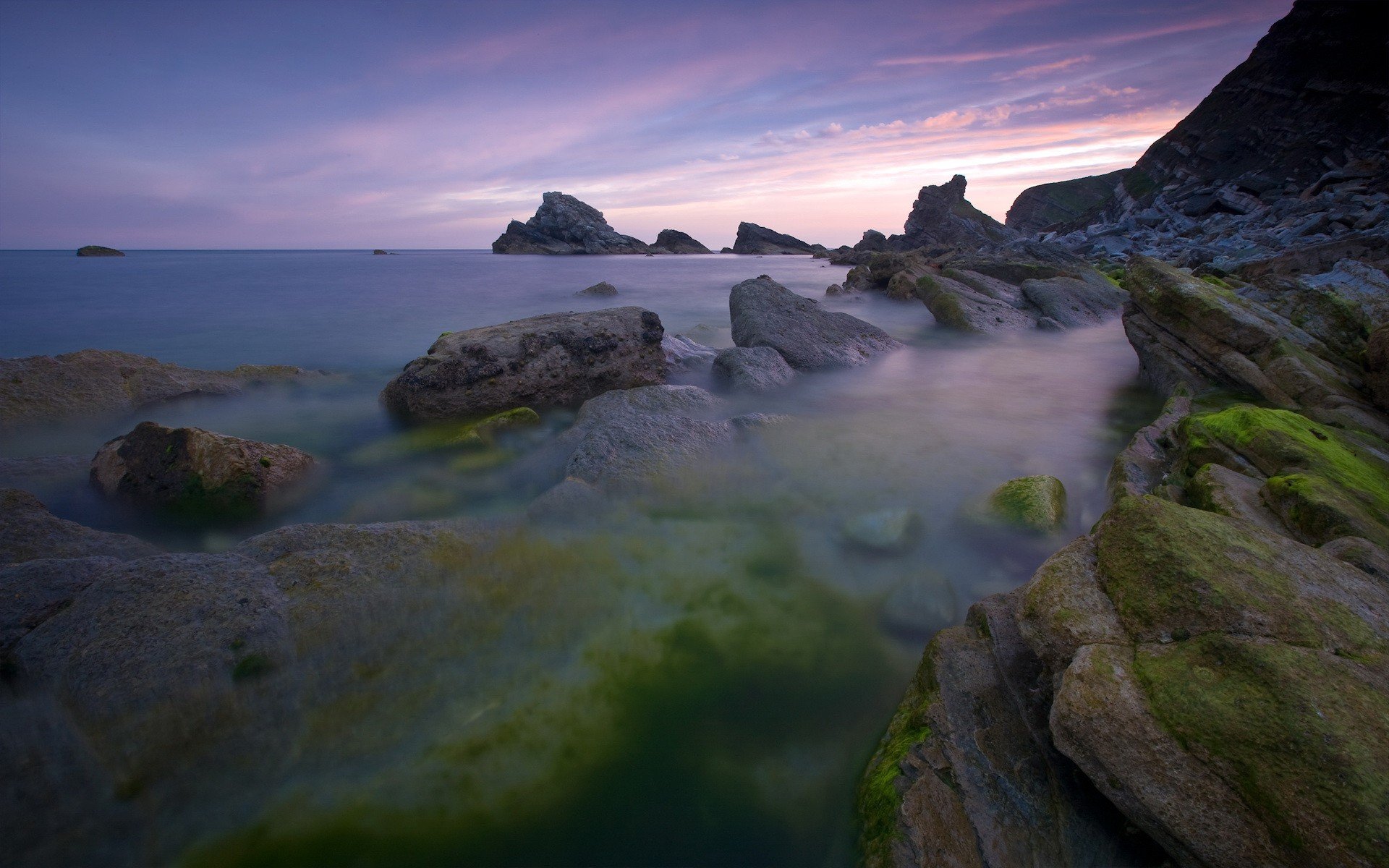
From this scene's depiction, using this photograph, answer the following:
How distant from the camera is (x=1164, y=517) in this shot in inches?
104

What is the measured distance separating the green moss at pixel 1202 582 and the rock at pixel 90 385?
9951mm

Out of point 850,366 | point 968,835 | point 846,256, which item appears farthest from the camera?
point 846,256

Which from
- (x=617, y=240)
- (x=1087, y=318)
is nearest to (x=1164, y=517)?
(x=1087, y=318)

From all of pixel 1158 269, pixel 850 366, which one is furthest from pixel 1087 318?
pixel 850 366

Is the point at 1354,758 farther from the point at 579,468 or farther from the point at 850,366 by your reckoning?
the point at 850,366

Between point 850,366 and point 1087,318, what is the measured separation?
9.86 m

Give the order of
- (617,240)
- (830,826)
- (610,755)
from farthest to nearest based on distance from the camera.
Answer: (617,240), (610,755), (830,826)

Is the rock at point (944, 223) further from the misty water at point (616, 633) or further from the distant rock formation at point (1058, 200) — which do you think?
the misty water at point (616, 633)

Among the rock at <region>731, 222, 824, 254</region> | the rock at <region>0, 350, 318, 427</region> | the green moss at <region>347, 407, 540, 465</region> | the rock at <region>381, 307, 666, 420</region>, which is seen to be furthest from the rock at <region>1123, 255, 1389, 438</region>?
the rock at <region>731, 222, 824, 254</region>

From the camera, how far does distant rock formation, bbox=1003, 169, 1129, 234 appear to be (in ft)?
290

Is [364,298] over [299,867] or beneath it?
over

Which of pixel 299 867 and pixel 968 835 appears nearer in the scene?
pixel 968 835

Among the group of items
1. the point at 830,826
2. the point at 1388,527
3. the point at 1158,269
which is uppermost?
the point at 1158,269

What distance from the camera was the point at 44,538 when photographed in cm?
352
